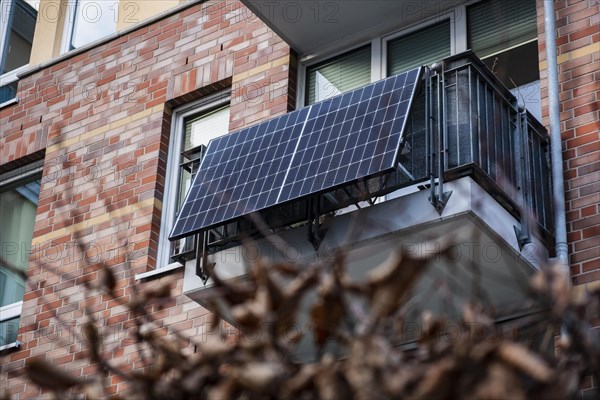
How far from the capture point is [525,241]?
7.31 meters

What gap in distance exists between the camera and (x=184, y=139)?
1060 cm

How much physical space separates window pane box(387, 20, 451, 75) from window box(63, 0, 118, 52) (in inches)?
140

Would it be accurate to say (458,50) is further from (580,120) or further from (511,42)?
(580,120)

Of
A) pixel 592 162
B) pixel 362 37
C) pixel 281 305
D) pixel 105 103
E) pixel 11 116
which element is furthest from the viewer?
pixel 11 116

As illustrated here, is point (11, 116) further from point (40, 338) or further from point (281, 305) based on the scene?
point (281, 305)

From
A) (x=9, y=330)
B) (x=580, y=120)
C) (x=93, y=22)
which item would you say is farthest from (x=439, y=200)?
(x=93, y=22)

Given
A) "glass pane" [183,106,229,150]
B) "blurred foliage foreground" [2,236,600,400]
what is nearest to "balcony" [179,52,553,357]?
"glass pane" [183,106,229,150]

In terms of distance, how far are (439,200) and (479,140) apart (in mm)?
540

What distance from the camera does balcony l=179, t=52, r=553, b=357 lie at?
7.12 metres

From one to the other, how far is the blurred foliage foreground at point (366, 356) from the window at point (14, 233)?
7735 millimetres

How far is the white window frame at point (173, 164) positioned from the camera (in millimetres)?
9883

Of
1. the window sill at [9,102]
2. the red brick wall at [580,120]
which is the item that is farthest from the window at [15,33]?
the red brick wall at [580,120]

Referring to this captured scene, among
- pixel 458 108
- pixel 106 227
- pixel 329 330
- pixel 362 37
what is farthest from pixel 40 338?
pixel 329 330

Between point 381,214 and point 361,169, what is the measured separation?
356mm
